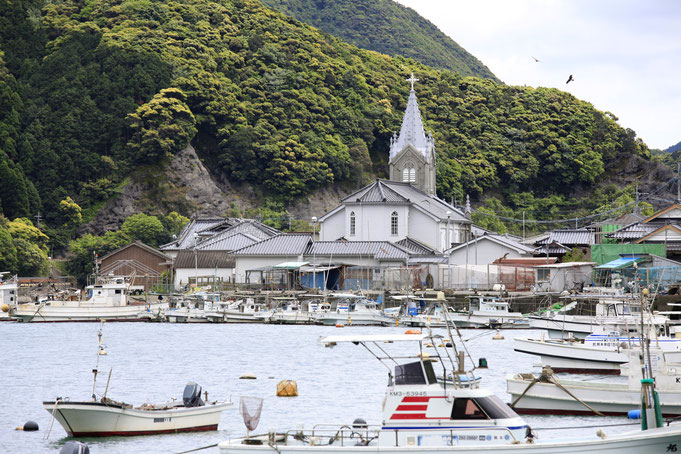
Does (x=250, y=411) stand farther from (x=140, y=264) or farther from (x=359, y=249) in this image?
(x=140, y=264)

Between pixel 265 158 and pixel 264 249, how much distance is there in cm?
3204

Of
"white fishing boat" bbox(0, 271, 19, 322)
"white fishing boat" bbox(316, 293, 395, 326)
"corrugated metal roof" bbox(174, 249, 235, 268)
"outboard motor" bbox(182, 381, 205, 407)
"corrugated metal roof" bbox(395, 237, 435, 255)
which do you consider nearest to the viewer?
"outboard motor" bbox(182, 381, 205, 407)

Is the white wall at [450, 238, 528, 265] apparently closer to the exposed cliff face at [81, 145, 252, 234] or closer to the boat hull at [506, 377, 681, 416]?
the exposed cliff face at [81, 145, 252, 234]

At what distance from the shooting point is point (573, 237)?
9631cm

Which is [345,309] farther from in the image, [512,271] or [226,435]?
[226,435]

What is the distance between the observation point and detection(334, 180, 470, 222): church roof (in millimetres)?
95000

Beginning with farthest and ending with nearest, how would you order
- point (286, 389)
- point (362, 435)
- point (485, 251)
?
1. point (485, 251)
2. point (286, 389)
3. point (362, 435)

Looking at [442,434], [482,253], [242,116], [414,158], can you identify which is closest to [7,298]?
[482,253]

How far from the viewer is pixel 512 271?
78188 mm

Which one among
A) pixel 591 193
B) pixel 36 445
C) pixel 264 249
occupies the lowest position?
pixel 36 445

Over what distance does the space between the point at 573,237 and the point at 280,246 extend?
1151 inches

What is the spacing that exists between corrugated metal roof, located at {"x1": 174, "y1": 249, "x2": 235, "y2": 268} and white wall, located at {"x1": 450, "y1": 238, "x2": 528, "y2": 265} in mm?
21687

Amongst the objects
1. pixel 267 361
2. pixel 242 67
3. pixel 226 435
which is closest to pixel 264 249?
pixel 267 361

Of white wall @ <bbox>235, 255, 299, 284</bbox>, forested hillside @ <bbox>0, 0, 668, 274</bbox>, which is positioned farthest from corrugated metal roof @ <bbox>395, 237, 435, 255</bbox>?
forested hillside @ <bbox>0, 0, 668, 274</bbox>
